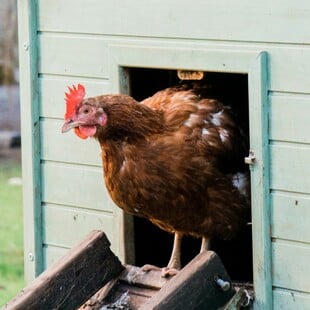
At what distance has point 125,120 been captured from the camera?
4988 mm

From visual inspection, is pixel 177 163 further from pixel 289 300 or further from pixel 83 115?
pixel 289 300

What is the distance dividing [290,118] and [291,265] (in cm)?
62

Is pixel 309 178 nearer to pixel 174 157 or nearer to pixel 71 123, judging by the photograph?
pixel 174 157

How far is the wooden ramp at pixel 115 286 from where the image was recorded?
15.6 feet

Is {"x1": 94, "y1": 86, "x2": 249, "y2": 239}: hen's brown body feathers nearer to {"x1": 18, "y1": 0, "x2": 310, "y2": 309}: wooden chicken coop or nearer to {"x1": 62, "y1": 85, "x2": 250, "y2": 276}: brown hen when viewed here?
{"x1": 62, "y1": 85, "x2": 250, "y2": 276}: brown hen

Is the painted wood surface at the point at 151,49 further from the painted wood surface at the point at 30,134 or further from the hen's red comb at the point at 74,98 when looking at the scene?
the hen's red comb at the point at 74,98

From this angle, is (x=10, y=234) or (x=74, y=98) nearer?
(x=74, y=98)

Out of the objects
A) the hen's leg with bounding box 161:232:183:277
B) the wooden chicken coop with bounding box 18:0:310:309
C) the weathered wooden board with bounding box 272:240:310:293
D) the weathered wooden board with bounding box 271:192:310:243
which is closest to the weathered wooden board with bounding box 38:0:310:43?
the wooden chicken coop with bounding box 18:0:310:309

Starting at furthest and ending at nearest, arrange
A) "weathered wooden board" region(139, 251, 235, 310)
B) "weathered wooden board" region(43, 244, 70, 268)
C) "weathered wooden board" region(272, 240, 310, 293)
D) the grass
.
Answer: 1. the grass
2. "weathered wooden board" region(43, 244, 70, 268)
3. "weathered wooden board" region(272, 240, 310, 293)
4. "weathered wooden board" region(139, 251, 235, 310)

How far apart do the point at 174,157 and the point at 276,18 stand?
0.73 m

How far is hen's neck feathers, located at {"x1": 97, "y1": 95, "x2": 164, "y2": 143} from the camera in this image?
4973mm

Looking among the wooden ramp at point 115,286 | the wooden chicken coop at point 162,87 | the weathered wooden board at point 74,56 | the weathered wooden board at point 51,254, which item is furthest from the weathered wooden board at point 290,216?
the weathered wooden board at point 51,254

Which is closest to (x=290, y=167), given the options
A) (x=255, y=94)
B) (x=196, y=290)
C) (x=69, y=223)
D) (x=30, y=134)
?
(x=255, y=94)

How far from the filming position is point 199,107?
523cm
